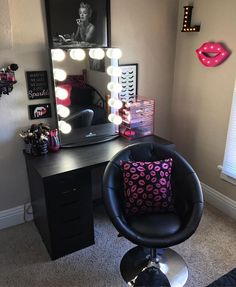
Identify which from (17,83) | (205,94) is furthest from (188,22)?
(17,83)

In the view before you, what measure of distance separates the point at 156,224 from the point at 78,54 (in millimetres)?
1382

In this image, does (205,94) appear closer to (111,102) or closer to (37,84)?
(111,102)

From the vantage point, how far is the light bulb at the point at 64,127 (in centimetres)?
214

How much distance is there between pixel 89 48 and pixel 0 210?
151 cm

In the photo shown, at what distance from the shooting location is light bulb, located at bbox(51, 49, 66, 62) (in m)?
1.97

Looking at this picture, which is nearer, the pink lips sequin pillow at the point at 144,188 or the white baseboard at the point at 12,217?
the pink lips sequin pillow at the point at 144,188

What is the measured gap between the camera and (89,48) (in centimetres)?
213

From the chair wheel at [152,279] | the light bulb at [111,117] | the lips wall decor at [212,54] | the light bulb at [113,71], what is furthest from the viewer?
the light bulb at [111,117]

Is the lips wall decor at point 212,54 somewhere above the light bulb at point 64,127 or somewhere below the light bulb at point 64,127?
above

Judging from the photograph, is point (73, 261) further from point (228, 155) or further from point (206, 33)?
point (206, 33)

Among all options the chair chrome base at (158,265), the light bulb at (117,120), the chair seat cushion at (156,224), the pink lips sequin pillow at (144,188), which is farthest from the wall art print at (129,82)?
the chair chrome base at (158,265)

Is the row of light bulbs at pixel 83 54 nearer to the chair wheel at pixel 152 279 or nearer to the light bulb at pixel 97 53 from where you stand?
the light bulb at pixel 97 53

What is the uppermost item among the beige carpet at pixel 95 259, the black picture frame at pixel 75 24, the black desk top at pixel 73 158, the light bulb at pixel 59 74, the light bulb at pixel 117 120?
the black picture frame at pixel 75 24

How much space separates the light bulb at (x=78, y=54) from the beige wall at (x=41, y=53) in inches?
8.0
